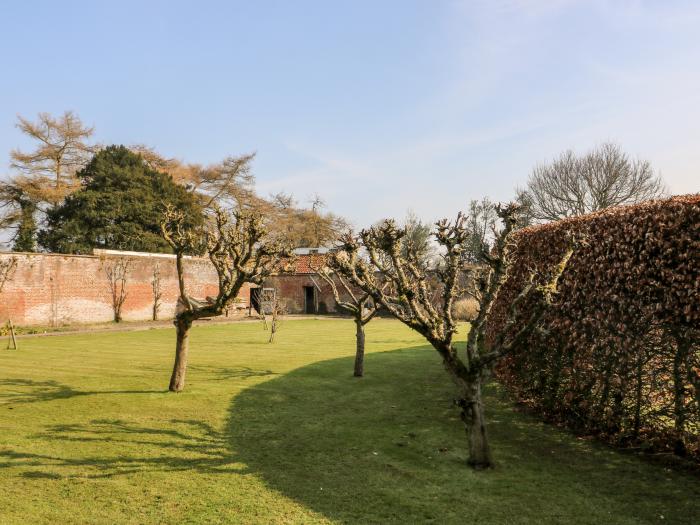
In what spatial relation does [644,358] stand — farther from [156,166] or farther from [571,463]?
[156,166]

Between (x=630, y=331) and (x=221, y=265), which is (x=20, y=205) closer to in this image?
(x=221, y=265)

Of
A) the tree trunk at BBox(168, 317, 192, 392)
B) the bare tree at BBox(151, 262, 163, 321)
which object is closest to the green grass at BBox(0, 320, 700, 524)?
the tree trunk at BBox(168, 317, 192, 392)

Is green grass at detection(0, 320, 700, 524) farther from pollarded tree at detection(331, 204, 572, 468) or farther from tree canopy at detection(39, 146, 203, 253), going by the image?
tree canopy at detection(39, 146, 203, 253)

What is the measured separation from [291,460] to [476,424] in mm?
2198

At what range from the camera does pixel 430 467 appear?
5703mm

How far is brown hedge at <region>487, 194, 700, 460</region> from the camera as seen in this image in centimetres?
520

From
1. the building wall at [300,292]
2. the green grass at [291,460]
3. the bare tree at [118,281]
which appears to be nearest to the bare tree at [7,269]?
the bare tree at [118,281]

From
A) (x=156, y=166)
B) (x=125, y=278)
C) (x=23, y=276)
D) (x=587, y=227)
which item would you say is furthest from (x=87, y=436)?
(x=156, y=166)

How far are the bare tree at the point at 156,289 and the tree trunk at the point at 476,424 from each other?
27.9 meters

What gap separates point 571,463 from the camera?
578 cm

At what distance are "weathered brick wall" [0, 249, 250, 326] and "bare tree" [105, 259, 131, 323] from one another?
0.21 m

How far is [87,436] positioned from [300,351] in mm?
9032

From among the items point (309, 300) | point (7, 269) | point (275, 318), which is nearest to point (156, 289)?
point (7, 269)

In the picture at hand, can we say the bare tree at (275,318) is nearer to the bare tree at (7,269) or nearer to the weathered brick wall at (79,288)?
the weathered brick wall at (79,288)
